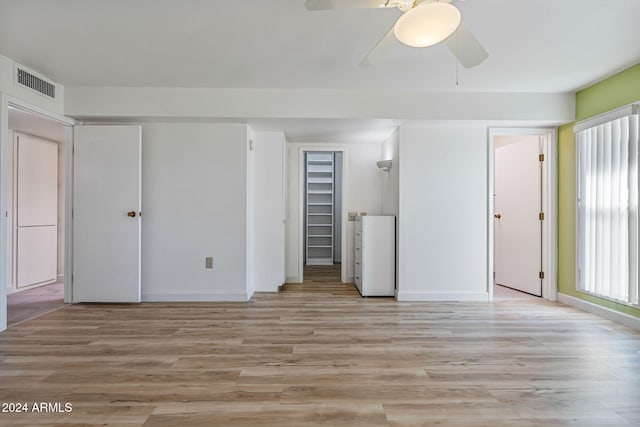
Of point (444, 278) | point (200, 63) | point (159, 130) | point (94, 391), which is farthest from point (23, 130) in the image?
point (444, 278)

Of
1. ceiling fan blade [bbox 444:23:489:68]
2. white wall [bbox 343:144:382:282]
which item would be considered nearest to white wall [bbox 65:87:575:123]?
white wall [bbox 343:144:382:282]

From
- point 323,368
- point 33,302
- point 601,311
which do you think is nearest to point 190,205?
point 33,302

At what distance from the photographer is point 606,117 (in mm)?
3248

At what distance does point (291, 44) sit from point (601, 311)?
149 inches

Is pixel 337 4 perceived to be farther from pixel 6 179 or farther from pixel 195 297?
pixel 195 297

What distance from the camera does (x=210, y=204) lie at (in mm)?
3938

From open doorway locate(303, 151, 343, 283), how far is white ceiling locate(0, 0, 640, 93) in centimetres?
387

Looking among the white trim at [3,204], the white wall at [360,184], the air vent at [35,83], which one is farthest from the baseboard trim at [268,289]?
the air vent at [35,83]

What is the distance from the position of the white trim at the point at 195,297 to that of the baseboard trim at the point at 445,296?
6.09ft

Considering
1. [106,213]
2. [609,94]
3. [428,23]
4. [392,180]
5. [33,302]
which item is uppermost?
[609,94]

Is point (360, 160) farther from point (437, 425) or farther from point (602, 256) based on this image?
point (437, 425)

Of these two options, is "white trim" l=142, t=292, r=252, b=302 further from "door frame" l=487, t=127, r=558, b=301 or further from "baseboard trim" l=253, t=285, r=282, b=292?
"door frame" l=487, t=127, r=558, b=301

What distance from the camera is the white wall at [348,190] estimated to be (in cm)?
505

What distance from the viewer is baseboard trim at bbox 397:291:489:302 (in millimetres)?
3982
